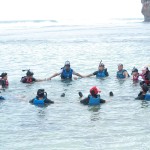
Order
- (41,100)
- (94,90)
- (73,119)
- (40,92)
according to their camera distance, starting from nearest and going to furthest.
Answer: (73,119) → (94,90) → (40,92) → (41,100)


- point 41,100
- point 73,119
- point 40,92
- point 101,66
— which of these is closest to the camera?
point 73,119

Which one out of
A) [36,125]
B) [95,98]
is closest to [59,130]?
[36,125]

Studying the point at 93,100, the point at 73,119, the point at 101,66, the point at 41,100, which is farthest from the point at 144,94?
the point at 101,66

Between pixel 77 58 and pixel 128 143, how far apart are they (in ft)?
89.1

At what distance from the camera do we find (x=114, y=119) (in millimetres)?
18250

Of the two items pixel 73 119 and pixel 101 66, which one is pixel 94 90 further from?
pixel 101 66

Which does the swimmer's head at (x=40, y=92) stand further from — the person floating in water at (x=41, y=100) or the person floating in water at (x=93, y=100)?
the person floating in water at (x=93, y=100)

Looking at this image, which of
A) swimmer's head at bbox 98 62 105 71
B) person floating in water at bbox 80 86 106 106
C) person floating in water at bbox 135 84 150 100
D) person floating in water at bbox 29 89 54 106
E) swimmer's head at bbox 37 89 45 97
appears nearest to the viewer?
swimmer's head at bbox 37 89 45 97

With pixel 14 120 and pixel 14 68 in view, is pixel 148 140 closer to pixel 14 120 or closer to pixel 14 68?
pixel 14 120

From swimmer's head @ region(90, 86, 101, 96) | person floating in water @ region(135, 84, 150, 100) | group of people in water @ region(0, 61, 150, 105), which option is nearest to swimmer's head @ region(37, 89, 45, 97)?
group of people in water @ region(0, 61, 150, 105)

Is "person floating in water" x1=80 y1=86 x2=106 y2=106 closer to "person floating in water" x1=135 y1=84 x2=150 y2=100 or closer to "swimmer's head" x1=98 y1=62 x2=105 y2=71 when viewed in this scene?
"person floating in water" x1=135 y1=84 x2=150 y2=100

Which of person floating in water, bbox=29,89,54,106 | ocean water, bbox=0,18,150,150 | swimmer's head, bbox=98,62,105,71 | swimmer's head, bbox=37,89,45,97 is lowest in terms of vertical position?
ocean water, bbox=0,18,150,150

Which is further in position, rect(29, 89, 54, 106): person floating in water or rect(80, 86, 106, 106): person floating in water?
rect(29, 89, 54, 106): person floating in water

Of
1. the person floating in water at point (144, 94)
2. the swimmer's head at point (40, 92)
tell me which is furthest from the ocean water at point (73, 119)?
the swimmer's head at point (40, 92)
